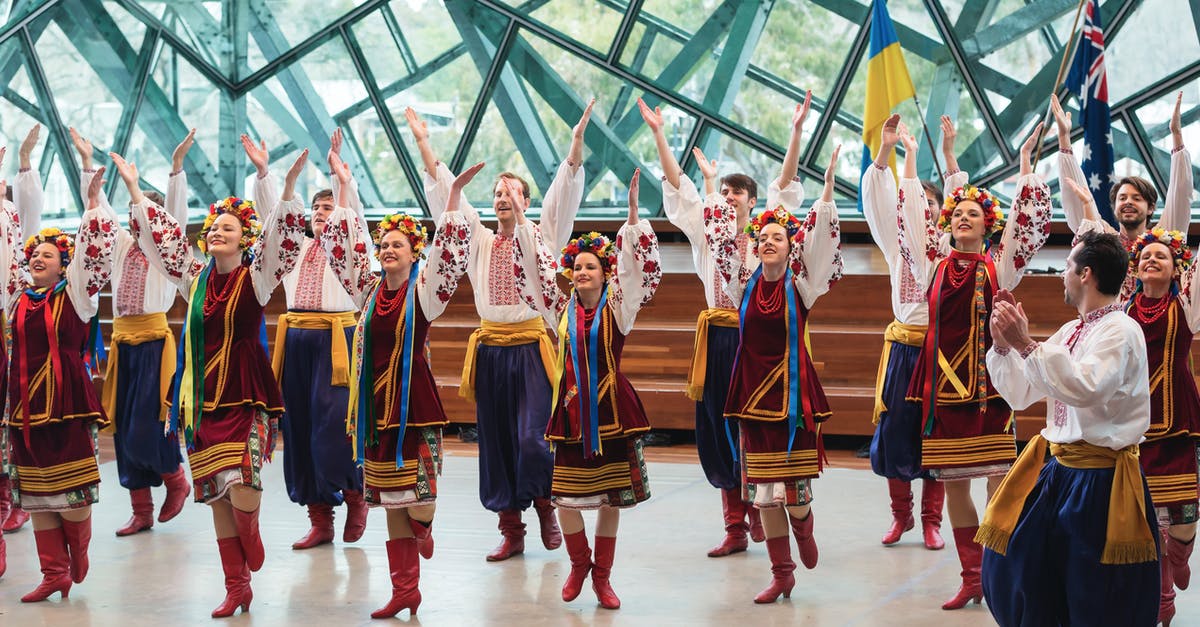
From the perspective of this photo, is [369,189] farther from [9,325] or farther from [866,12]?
[9,325]

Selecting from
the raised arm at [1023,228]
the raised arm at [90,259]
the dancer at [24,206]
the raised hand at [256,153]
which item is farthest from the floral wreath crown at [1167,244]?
the dancer at [24,206]

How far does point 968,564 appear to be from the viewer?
4.75 metres

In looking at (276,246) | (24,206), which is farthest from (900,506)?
(24,206)

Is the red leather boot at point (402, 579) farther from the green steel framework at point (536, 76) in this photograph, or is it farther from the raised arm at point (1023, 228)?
the green steel framework at point (536, 76)

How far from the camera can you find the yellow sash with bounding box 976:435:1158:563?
336 centimetres

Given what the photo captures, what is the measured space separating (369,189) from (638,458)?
6.30 m

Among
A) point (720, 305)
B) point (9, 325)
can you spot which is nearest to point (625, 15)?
point (720, 305)

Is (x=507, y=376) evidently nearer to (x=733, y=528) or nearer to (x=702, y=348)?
(x=702, y=348)

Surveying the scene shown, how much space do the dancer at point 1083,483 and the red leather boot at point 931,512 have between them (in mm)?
2178

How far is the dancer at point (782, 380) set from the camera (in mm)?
4777

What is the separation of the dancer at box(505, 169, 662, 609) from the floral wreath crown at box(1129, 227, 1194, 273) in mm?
1502

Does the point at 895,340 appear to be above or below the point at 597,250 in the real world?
below

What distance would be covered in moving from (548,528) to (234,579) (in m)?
1.38

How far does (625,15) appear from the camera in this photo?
33.0 ft
